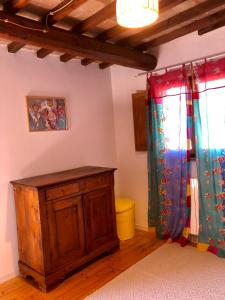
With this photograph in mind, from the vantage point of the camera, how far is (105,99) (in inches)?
138

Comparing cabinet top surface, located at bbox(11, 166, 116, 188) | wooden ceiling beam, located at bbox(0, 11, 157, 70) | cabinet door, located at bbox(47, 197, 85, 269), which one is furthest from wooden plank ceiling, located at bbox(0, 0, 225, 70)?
cabinet door, located at bbox(47, 197, 85, 269)

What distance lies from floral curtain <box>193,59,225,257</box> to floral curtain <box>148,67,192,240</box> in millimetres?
147

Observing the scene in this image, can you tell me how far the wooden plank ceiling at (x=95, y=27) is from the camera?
198cm

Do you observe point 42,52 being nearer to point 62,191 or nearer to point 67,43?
point 67,43

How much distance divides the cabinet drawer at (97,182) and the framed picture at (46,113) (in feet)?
2.33

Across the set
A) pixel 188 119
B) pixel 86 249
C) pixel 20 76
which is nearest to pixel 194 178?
pixel 188 119

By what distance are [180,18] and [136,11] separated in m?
1.35

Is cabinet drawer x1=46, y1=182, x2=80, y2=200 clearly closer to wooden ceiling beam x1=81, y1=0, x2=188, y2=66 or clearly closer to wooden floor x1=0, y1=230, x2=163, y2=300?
wooden floor x1=0, y1=230, x2=163, y2=300

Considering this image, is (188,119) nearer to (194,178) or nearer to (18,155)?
(194,178)

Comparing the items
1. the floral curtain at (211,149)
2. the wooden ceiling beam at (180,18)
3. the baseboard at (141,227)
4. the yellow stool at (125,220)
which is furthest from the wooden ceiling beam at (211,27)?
the baseboard at (141,227)

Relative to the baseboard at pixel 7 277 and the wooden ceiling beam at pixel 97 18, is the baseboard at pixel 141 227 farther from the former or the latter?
the wooden ceiling beam at pixel 97 18

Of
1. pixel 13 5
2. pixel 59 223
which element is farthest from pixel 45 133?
pixel 13 5

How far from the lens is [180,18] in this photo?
236 centimetres

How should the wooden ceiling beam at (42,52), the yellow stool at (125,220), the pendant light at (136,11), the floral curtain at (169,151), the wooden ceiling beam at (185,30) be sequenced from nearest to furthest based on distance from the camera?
the pendant light at (136,11)
the wooden ceiling beam at (185,30)
the wooden ceiling beam at (42,52)
the floral curtain at (169,151)
the yellow stool at (125,220)
